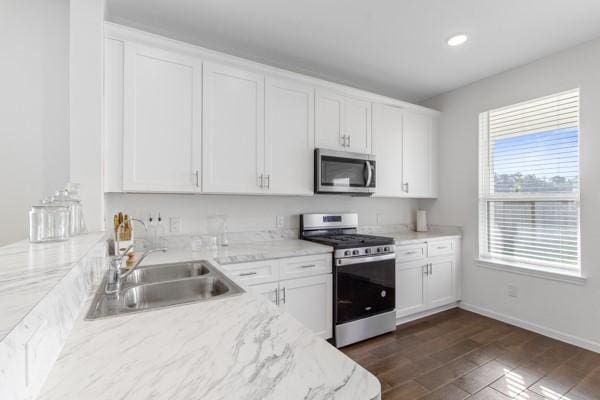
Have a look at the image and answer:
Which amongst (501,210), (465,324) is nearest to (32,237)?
(465,324)

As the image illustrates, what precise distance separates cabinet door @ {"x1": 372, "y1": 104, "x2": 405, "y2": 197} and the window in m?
0.92

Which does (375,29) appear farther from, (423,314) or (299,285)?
(423,314)

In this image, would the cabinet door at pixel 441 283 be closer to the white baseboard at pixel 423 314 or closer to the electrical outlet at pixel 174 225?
the white baseboard at pixel 423 314

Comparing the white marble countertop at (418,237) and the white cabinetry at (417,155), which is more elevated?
the white cabinetry at (417,155)

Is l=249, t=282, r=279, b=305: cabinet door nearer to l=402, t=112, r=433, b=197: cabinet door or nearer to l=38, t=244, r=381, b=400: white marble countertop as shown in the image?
l=38, t=244, r=381, b=400: white marble countertop

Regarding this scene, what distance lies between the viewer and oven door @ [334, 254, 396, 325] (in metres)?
2.47

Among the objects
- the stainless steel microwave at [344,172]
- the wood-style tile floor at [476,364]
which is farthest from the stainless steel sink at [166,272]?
the wood-style tile floor at [476,364]

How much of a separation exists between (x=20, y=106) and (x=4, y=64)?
0.27 metres

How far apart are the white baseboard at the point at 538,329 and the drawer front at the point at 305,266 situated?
6.80ft

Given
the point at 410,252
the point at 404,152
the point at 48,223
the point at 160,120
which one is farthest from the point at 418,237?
the point at 48,223

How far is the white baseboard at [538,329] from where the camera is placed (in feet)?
8.21

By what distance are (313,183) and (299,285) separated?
Result: 37.7 inches

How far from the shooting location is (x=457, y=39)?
2463mm

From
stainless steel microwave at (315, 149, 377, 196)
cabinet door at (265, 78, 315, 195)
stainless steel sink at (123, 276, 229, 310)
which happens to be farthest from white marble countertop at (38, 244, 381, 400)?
stainless steel microwave at (315, 149, 377, 196)
